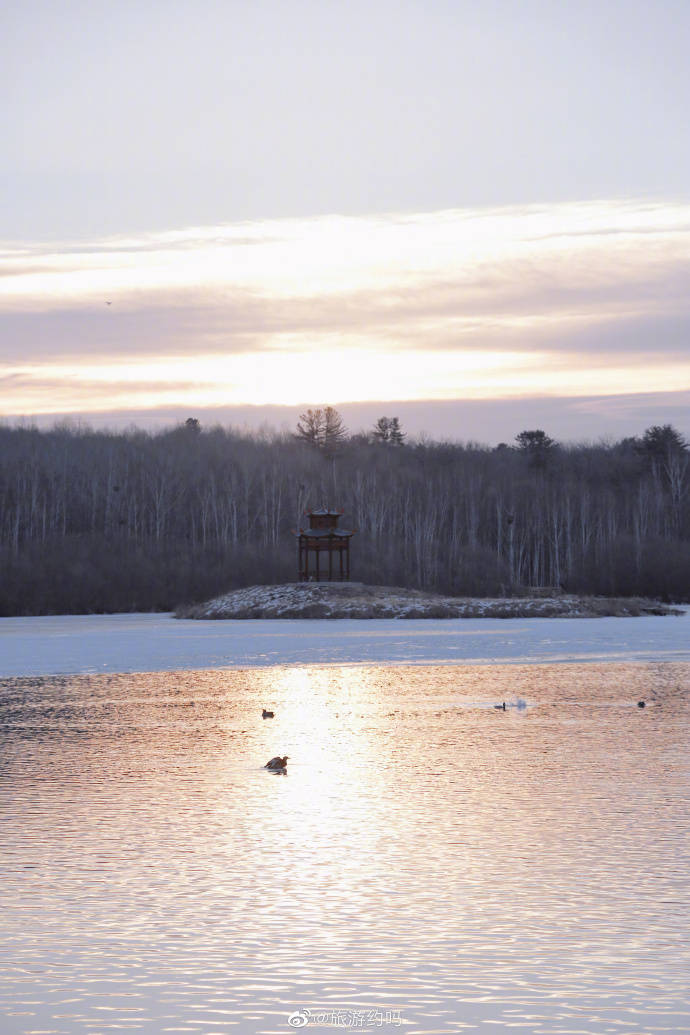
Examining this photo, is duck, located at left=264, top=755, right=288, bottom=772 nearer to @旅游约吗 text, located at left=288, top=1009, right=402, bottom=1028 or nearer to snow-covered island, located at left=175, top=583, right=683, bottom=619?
@旅游约吗 text, located at left=288, top=1009, right=402, bottom=1028

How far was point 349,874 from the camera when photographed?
10602 mm

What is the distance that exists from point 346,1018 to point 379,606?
170 ft

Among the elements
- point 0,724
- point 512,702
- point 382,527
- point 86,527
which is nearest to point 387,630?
point 512,702

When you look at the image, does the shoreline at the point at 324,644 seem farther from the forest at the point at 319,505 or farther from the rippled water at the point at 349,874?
the forest at the point at 319,505

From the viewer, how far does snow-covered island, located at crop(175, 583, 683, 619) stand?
58.5 metres

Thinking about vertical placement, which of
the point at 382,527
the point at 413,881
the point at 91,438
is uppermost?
the point at 91,438

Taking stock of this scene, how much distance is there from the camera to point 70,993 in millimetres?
7574

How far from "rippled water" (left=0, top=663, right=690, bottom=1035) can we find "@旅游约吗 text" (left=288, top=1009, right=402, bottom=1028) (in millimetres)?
17

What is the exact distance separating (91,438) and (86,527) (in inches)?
1524

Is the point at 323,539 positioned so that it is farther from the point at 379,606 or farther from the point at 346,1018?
the point at 346,1018

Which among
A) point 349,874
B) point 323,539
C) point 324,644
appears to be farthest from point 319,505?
point 349,874

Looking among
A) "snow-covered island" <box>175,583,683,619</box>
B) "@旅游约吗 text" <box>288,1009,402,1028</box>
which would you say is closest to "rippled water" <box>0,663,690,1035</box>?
"@旅游约吗 text" <box>288,1009,402,1028</box>

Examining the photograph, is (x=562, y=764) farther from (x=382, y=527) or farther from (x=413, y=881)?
(x=382, y=527)

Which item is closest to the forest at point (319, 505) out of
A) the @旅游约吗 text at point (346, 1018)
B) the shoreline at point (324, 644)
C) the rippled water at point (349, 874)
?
the shoreline at point (324, 644)
